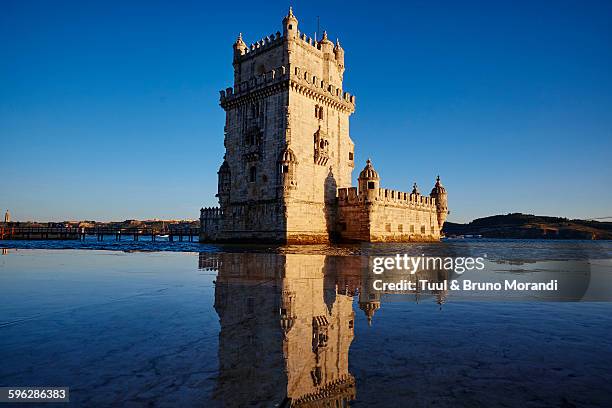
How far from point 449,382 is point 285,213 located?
1153 inches

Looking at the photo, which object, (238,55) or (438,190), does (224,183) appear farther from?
(438,190)

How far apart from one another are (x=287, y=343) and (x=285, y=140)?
2983 centimetres

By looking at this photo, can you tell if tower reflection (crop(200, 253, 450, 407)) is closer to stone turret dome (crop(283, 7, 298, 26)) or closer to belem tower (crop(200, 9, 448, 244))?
belem tower (crop(200, 9, 448, 244))

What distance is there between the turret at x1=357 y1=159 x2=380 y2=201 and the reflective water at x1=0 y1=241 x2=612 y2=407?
2824 cm

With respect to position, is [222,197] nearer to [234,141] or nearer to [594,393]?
[234,141]

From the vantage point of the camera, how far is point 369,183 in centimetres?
3494

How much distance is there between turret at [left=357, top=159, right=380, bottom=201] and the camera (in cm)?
3488

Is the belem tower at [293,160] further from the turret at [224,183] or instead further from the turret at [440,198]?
the turret at [440,198]

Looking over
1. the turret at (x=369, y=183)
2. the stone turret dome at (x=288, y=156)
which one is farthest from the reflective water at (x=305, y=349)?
the turret at (x=369, y=183)

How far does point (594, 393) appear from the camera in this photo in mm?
2773

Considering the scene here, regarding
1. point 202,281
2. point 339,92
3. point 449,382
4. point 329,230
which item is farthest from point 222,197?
point 449,382

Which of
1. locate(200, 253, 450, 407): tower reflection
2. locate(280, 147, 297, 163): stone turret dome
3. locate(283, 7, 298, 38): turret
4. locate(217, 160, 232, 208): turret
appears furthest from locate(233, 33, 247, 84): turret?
locate(200, 253, 450, 407): tower reflection

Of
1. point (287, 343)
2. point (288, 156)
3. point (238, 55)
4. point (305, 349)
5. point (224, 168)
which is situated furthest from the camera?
point (238, 55)

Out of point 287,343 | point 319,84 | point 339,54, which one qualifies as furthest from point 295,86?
point 287,343
